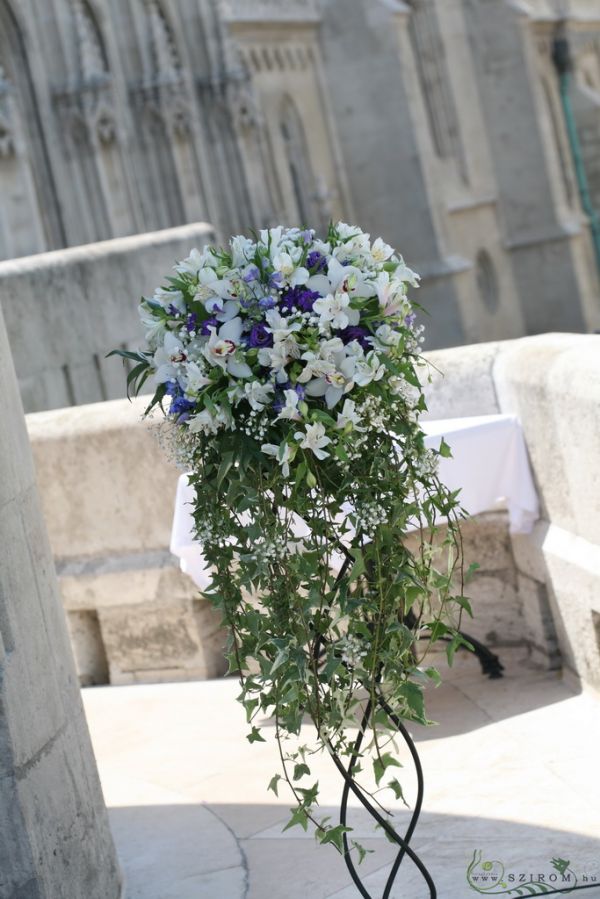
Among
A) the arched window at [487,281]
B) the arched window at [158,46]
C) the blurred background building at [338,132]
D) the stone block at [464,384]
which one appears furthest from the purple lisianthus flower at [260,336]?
the arched window at [487,281]

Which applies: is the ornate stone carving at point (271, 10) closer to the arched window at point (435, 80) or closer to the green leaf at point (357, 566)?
the arched window at point (435, 80)

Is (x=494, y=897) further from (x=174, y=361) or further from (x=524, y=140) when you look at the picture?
(x=524, y=140)

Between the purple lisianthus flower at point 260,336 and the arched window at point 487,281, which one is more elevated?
the arched window at point 487,281

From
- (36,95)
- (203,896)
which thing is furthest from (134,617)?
(36,95)

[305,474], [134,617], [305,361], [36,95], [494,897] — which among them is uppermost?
[36,95]

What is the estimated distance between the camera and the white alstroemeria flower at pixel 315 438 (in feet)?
10.2

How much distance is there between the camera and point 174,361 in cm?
323

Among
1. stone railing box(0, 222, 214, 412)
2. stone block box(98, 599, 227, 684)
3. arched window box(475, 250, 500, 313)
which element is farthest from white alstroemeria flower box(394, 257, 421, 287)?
arched window box(475, 250, 500, 313)

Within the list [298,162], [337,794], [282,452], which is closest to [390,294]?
[282,452]

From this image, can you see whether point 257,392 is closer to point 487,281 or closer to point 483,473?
point 483,473

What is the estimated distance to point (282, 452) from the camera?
3123mm

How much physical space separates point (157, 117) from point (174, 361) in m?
19.4

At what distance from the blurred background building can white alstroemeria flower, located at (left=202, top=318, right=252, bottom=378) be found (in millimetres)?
15149

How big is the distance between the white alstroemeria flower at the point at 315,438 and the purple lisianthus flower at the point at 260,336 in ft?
0.66
